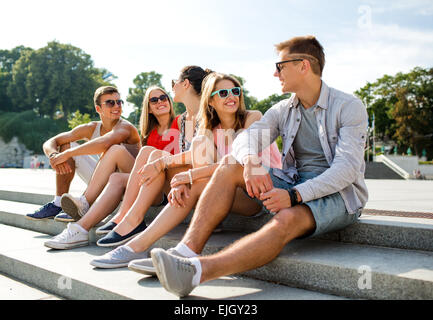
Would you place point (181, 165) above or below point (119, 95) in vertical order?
below

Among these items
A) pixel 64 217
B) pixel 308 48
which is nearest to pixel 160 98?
pixel 64 217

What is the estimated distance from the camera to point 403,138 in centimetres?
4409

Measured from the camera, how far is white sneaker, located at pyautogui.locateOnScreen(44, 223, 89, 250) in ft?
10.9

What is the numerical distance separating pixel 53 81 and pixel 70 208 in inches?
2294

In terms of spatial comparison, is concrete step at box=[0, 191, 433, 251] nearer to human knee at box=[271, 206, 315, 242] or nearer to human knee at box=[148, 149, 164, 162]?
human knee at box=[271, 206, 315, 242]

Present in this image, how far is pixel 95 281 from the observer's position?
2414mm

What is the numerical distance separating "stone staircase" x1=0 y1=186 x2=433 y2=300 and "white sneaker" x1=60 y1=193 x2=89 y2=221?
1.65 feet

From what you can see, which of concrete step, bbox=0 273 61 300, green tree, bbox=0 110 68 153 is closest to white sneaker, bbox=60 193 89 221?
concrete step, bbox=0 273 61 300

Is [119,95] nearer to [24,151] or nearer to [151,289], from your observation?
[151,289]

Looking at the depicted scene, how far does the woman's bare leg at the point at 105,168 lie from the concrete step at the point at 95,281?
0.54 m

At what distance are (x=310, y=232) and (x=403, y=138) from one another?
1835 inches

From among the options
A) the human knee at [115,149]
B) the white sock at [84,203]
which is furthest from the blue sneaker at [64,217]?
the human knee at [115,149]

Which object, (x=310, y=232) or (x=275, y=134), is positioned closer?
(x=310, y=232)
